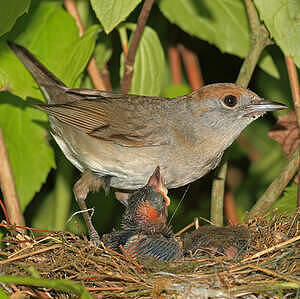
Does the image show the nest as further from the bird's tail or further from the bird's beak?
the bird's tail

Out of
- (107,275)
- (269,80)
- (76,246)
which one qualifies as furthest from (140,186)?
(269,80)

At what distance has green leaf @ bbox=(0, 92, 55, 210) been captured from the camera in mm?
4551

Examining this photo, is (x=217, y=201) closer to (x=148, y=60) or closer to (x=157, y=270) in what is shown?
(x=157, y=270)

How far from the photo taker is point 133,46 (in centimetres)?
457

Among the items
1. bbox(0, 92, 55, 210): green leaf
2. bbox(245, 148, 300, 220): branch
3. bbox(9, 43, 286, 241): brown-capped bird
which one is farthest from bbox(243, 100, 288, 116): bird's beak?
bbox(0, 92, 55, 210): green leaf

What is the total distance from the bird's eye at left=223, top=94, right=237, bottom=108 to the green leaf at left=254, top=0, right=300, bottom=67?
0.61 meters

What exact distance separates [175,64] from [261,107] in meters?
1.41

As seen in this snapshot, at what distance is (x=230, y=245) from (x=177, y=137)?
89cm

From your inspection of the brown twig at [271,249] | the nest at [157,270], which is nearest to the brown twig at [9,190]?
the nest at [157,270]

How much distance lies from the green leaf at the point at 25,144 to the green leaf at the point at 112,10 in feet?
3.98

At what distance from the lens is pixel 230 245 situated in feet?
13.0

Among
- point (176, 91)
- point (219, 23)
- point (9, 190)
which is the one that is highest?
point (219, 23)

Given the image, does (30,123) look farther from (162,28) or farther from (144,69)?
(162,28)

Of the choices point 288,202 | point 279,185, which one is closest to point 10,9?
point 279,185
